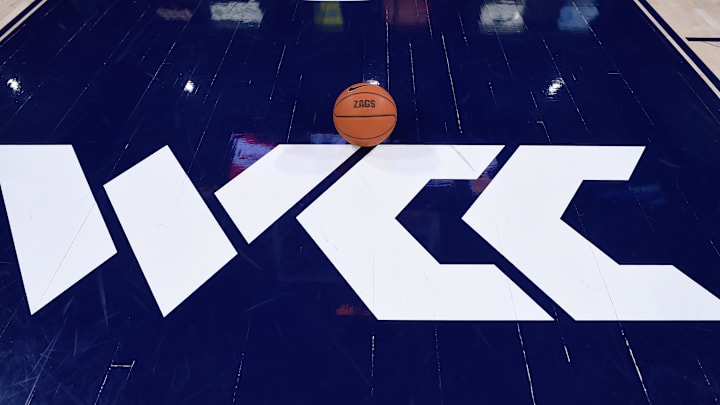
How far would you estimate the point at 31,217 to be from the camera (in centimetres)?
264

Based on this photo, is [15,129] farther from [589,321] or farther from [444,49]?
[589,321]

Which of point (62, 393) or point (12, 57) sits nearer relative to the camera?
point (62, 393)

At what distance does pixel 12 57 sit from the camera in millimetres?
3717

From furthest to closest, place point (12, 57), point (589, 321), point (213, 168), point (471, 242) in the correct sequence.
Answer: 1. point (12, 57)
2. point (213, 168)
3. point (471, 242)
4. point (589, 321)

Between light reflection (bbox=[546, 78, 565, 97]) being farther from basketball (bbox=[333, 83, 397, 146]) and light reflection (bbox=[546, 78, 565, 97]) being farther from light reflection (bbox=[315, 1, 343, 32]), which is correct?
light reflection (bbox=[315, 1, 343, 32])

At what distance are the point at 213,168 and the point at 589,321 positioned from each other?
6.59ft

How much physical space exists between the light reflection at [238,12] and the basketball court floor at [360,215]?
19cm

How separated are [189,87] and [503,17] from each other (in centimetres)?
246

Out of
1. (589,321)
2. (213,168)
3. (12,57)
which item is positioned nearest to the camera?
(589,321)

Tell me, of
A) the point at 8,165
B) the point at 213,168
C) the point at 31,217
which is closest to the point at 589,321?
the point at 213,168

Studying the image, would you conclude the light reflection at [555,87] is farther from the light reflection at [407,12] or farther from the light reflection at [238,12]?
the light reflection at [238,12]

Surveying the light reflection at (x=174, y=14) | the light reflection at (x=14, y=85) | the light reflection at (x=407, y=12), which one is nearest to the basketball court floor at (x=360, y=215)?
the light reflection at (x=14, y=85)

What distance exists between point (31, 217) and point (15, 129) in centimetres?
83

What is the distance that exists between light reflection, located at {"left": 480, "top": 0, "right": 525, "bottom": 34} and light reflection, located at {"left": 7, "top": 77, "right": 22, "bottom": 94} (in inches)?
128
